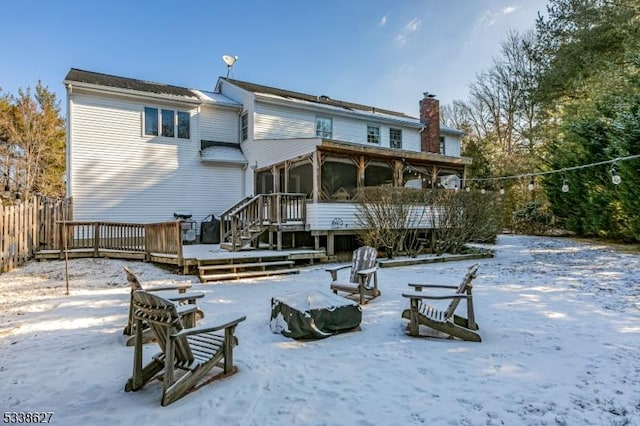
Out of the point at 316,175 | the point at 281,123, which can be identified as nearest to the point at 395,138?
the point at 281,123

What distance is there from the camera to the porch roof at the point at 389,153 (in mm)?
10609

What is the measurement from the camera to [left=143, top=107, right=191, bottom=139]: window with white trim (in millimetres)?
13812

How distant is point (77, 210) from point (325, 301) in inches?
450

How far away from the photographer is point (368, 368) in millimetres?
3457

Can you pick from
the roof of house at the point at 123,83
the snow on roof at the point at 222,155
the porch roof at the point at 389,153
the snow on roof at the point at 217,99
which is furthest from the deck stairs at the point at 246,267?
the roof of house at the point at 123,83

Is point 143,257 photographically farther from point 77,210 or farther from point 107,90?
point 107,90

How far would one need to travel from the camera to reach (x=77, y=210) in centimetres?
1233

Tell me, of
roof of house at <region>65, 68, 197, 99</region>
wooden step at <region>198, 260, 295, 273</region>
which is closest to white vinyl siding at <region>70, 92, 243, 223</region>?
roof of house at <region>65, 68, 197, 99</region>

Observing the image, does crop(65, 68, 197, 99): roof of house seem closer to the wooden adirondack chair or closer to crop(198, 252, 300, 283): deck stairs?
crop(198, 252, 300, 283): deck stairs

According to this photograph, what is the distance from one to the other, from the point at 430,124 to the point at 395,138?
203cm

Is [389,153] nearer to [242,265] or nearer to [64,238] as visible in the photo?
[242,265]

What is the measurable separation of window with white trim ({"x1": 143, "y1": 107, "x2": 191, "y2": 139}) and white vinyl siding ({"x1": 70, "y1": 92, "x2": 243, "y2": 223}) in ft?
0.59

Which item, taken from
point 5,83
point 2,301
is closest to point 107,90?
point 2,301

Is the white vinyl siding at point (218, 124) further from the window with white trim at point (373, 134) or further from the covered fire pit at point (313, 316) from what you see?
the covered fire pit at point (313, 316)
